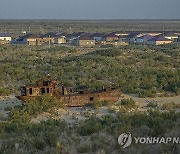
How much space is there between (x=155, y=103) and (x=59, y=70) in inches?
549

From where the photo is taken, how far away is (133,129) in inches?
516

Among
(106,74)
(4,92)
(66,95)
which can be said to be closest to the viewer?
(66,95)

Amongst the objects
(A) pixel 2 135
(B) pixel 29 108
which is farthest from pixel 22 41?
(A) pixel 2 135

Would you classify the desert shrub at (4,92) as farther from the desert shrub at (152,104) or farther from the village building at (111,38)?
the village building at (111,38)

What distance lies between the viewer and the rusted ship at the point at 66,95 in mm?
21094

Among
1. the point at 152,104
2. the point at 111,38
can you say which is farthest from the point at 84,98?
the point at 111,38

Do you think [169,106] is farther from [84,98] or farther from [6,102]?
[6,102]

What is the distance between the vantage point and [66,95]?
2117 cm

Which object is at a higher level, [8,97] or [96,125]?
[96,125]

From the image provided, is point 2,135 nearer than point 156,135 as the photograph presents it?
No

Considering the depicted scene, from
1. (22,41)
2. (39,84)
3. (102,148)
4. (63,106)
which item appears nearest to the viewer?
(102,148)

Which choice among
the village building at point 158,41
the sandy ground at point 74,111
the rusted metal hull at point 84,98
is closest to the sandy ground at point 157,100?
the sandy ground at point 74,111

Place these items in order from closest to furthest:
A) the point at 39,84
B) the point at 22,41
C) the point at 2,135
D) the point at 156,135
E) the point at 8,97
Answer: the point at 156,135 → the point at 2,135 → the point at 39,84 → the point at 8,97 → the point at 22,41

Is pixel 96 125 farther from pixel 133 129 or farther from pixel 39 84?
pixel 39 84
